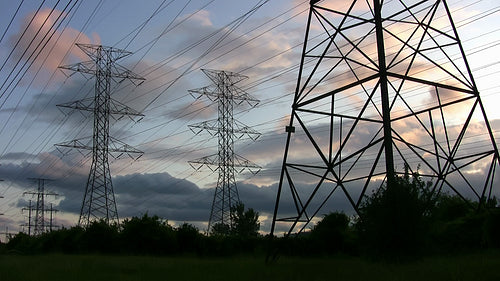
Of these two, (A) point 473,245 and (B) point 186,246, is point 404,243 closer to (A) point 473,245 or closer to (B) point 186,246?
(A) point 473,245

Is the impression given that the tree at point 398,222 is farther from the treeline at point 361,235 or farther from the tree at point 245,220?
the tree at point 245,220

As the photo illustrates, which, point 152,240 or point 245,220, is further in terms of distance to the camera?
point 245,220

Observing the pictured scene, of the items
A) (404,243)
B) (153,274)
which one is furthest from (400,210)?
(153,274)

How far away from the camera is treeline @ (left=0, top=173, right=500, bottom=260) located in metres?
19.0

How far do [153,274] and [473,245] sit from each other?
16.8 metres

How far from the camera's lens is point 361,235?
66.1ft

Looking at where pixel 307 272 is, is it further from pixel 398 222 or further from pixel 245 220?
pixel 245 220

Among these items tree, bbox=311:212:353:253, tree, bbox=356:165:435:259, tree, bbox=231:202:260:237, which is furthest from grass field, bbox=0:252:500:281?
tree, bbox=231:202:260:237

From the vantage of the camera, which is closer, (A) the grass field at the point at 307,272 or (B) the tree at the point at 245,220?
(A) the grass field at the point at 307,272

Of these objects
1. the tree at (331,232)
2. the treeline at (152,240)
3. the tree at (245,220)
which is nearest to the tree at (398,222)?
the tree at (331,232)

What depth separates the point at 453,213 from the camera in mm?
34281

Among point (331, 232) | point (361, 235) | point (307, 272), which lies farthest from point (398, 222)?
point (331, 232)

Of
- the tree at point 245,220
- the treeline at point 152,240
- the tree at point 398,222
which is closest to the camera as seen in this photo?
the tree at point 398,222

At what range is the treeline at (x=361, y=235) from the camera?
19.0 meters
